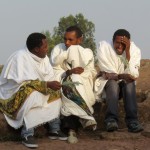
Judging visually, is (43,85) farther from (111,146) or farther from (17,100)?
(111,146)

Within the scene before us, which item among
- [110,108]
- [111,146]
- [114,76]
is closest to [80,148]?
[111,146]

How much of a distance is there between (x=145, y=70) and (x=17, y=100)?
6.52 m

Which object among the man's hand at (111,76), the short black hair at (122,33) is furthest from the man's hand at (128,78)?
the short black hair at (122,33)

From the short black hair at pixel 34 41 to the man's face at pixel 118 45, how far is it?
128cm

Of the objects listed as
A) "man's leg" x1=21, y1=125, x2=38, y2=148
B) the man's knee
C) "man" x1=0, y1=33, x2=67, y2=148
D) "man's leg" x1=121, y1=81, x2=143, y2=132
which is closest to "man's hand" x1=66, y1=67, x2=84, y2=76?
"man" x1=0, y1=33, x2=67, y2=148

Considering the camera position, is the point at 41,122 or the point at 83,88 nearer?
the point at 41,122

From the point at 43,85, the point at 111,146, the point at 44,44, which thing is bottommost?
the point at 111,146

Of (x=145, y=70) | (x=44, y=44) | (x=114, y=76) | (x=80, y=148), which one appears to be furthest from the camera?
(x=145, y=70)

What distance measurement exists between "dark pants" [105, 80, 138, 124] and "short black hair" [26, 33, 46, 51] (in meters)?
1.25

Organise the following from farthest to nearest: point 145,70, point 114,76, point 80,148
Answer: point 145,70
point 114,76
point 80,148

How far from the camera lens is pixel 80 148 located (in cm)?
610

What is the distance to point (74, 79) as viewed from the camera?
680cm

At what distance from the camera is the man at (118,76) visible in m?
6.70

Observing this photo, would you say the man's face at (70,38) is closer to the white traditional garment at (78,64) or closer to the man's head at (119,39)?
the white traditional garment at (78,64)
